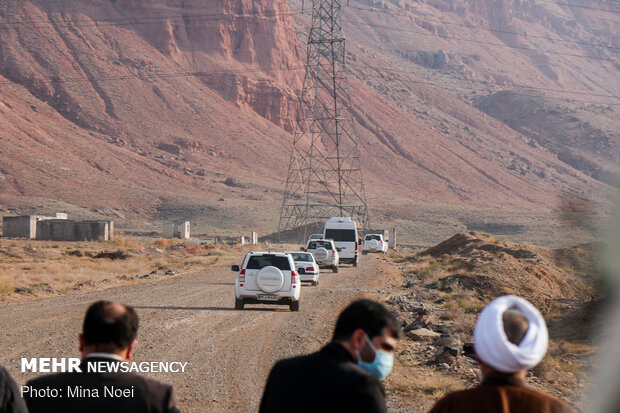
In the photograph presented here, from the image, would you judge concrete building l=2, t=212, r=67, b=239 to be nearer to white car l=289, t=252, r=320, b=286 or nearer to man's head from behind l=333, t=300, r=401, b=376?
white car l=289, t=252, r=320, b=286

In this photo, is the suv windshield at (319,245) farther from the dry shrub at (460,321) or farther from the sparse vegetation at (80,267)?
the dry shrub at (460,321)

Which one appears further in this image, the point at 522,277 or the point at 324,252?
the point at 324,252

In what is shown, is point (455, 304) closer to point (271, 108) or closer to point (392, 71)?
point (271, 108)

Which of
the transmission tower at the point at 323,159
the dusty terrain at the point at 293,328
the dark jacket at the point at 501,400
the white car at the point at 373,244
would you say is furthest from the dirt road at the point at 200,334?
the white car at the point at 373,244

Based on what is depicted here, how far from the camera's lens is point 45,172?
97062 millimetres

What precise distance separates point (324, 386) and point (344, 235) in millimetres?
39482

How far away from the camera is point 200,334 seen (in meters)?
16.2

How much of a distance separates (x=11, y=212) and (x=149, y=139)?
32.4m

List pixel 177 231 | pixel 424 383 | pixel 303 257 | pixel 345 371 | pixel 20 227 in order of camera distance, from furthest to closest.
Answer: pixel 177 231 < pixel 20 227 < pixel 303 257 < pixel 424 383 < pixel 345 371

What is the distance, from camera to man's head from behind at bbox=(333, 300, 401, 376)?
439 centimetres

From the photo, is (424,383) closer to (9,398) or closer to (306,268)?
(9,398)

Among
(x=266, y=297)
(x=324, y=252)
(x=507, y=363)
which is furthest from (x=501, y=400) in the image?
(x=324, y=252)

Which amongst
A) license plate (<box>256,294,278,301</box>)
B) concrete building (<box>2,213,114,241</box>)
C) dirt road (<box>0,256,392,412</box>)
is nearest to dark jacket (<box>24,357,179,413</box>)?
dirt road (<box>0,256,392,412</box>)

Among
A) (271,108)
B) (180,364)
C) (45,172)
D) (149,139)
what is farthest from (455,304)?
(271,108)
